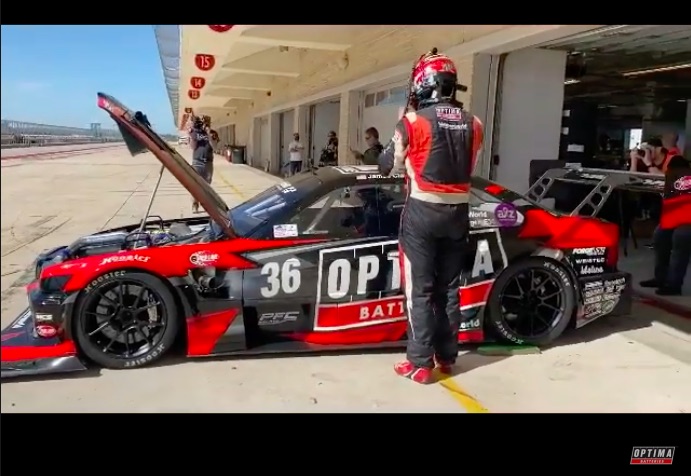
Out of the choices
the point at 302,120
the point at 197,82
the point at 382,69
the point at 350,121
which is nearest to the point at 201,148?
the point at 382,69

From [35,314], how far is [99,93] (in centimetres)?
135

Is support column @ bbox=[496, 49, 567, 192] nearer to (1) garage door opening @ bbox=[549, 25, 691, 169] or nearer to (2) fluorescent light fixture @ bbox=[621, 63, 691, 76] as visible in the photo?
(1) garage door opening @ bbox=[549, 25, 691, 169]

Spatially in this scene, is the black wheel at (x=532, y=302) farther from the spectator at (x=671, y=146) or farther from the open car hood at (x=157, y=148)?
the spectator at (x=671, y=146)

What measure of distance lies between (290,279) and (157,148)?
1.17 metres

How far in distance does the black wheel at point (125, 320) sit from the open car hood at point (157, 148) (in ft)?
1.96

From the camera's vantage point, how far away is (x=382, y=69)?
1041 centimetres

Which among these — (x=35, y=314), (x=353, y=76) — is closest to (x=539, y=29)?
(x=35, y=314)

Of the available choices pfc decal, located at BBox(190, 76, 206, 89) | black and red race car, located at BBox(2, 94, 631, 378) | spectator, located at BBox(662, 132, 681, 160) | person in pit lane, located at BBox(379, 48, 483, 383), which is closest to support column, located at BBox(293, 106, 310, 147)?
pfc decal, located at BBox(190, 76, 206, 89)

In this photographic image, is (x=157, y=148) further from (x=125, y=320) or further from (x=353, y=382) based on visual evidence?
(x=353, y=382)

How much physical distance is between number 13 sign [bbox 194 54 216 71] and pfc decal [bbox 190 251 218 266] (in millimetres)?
12339

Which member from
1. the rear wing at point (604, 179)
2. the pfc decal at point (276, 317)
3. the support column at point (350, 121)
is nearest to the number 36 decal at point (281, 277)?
the pfc decal at point (276, 317)
